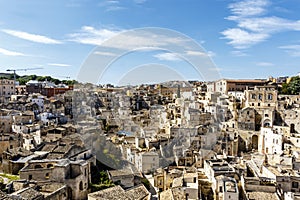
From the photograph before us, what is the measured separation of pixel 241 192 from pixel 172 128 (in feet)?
22.9

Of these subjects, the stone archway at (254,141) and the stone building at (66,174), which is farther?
the stone archway at (254,141)

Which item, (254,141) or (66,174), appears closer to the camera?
(66,174)

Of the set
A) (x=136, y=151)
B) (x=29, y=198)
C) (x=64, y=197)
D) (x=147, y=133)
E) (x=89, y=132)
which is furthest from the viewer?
(x=147, y=133)

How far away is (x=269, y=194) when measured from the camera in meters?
9.69

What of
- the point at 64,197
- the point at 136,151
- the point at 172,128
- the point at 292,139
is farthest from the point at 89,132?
the point at 292,139

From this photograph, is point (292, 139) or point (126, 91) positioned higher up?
point (126, 91)

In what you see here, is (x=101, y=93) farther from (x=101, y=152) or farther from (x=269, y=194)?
(x=269, y=194)

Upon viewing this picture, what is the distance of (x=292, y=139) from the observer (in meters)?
14.9

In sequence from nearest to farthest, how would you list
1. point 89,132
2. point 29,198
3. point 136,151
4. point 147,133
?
point 29,198 < point 136,151 < point 89,132 < point 147,133

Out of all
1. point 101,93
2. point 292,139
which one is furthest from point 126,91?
point 292,139

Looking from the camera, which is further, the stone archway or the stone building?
the stone archway

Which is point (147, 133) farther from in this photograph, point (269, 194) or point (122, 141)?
point (269, 194)

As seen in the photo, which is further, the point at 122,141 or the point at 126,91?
the point at 126,91

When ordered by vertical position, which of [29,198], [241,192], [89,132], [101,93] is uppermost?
[101,93]
